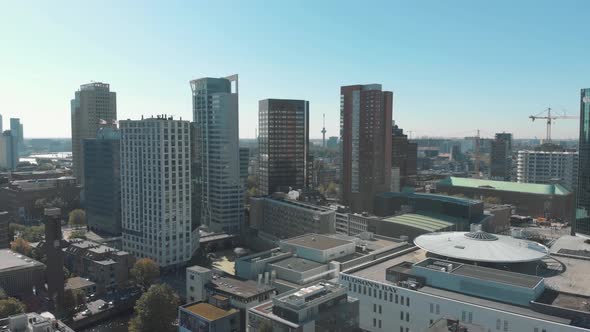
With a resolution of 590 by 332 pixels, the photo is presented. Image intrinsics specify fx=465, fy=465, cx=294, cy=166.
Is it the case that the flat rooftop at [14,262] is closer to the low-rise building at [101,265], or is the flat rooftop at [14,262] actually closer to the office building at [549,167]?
the low-rise building at [101,265]

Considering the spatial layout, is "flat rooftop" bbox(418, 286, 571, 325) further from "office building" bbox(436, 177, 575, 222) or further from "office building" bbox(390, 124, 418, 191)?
"office building" bbox(390, 124, 418, 191)

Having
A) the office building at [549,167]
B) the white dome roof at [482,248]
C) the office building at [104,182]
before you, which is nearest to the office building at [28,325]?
the white dome roof at [482,248]

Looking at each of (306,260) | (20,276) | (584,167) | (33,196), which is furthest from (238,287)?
(33,196)

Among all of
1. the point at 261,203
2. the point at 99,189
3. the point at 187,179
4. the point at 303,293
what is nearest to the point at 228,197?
the point at 261,203

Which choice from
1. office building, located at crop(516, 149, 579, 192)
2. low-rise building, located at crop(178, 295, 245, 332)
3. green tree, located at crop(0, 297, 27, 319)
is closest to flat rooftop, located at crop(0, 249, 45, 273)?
green tree, located at crop(0, 297, 27, 319)

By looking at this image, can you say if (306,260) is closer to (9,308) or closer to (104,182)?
(9,308)

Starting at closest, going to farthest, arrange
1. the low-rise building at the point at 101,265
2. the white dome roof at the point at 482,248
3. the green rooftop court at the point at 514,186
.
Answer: the white dome roof at the point at 482,248
the low-rise building at the point at 101,265
the green rooftop court at the point at 514,186

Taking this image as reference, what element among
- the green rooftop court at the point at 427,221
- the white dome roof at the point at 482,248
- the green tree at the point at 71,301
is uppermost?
the white dome roof at the point at 482,248
